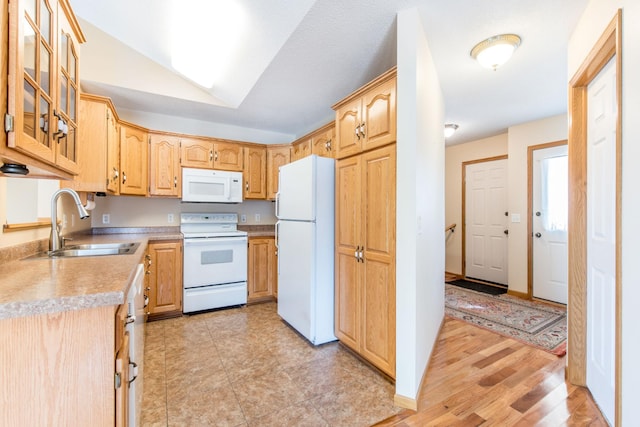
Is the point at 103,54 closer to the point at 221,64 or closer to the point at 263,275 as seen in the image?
the point at 221,64

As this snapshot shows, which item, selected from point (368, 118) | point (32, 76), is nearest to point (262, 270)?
point (368, 118)

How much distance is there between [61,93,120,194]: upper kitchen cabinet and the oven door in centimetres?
100

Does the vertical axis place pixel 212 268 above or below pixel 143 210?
below

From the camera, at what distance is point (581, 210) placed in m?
1.85

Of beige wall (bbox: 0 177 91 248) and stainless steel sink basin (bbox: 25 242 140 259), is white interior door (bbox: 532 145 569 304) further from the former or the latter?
beige wall (bbox: 0 177 91 248)

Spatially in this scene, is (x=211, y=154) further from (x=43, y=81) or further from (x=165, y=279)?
(x=43, y=81)

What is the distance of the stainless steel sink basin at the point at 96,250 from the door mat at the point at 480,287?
14.3ft

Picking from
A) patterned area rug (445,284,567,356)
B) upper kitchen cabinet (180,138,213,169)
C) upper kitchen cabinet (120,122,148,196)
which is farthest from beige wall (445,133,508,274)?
upper kitchen cabinet (120,122,148,196)

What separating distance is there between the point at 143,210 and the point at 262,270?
163cm

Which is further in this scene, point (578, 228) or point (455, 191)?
point (455, 191)

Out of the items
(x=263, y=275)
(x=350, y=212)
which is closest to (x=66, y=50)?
(x=350, y=212)

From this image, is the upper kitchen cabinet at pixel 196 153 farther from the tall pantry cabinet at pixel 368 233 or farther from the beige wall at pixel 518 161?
the beige wall at pixel 518 161

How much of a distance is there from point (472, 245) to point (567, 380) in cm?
301

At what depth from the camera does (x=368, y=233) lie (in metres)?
2.09
